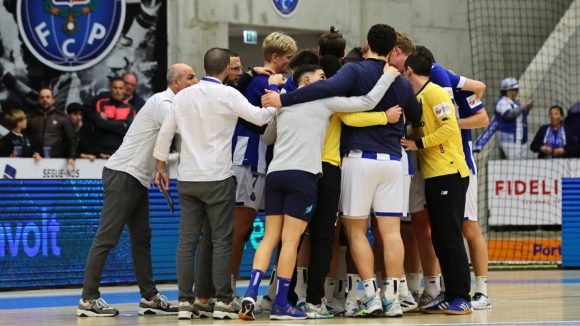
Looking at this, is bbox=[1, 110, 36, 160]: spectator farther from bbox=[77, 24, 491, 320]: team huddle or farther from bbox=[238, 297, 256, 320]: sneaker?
bbox=[238, 297, 256, 320]: sneaker

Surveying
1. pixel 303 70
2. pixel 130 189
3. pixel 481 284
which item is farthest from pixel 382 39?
pixel 130 189

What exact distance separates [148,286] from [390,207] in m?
2.24

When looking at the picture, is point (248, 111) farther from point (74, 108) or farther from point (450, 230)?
point (74, 108)

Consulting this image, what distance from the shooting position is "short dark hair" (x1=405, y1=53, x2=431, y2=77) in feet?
30.6

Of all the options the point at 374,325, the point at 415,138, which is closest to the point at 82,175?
the point at 415,138

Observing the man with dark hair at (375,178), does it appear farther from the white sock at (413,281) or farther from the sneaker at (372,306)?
the white sock at (413,281)

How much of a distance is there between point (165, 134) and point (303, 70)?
1.22 metres

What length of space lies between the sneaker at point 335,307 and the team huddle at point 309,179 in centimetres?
2

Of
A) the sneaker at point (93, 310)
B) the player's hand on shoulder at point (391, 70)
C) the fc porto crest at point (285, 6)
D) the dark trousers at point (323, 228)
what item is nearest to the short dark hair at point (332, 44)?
the player's hand on shoulder at point (391, 70)

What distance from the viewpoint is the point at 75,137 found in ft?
51.8

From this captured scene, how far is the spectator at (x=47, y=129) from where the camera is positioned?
51.6 feet

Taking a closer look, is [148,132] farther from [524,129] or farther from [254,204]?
[524,129]

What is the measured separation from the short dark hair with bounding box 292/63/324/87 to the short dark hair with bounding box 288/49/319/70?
0.32 feet

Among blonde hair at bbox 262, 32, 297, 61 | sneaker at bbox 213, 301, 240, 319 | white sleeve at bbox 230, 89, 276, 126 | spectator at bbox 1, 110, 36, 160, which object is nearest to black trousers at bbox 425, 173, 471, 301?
white sleeve at bbox 230, 89, 276, 126
